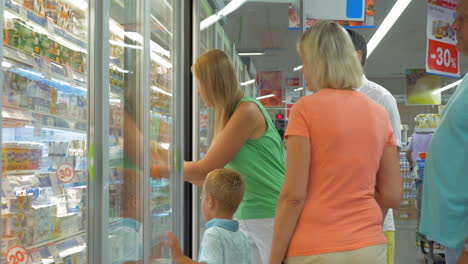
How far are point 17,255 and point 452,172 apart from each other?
1.29m

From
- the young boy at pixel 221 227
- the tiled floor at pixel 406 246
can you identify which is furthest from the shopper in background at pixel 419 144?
the young boy at pixel 221 227

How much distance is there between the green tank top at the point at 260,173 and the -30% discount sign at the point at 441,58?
12.2ft

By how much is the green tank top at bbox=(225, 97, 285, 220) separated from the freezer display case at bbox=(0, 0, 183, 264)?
485 mm

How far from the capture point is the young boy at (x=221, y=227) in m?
2.38

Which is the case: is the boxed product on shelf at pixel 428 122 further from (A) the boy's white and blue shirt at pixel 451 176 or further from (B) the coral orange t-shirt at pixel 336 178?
(A) the boy's white and blue shirt at pixel 451 176

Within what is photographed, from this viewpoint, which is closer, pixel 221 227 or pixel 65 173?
pixel 65 173

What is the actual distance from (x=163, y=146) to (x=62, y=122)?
119cm

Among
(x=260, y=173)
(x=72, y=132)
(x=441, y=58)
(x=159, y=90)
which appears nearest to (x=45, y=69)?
(x=72, y=132)

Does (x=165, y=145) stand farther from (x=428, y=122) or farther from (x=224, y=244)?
(x=428, y=122)

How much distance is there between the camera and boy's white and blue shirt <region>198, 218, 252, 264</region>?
93.7 inches

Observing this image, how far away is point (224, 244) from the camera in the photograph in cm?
240

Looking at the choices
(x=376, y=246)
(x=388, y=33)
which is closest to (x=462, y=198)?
(x=376, y=246)

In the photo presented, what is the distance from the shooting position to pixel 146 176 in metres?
2.67

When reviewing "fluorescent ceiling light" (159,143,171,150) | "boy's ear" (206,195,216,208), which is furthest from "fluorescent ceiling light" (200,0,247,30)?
"boy's ear" (206,195,216,208)
